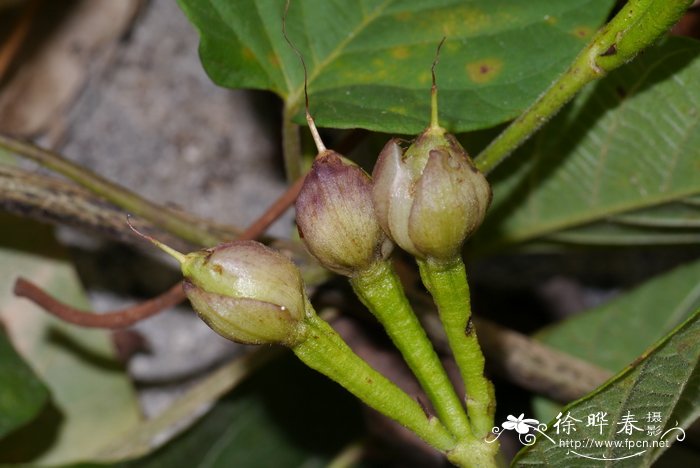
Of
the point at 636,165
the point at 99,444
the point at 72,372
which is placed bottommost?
the point at 99,444

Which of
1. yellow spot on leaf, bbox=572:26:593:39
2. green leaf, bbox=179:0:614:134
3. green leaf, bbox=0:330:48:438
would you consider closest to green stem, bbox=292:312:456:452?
green leaf, bbox=179:0:614:134

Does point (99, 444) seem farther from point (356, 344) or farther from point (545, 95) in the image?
point (545, 95)

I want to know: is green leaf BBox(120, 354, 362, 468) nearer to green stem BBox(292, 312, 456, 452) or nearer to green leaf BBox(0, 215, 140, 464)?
green leaf BBox(0, 215, 140, 464)

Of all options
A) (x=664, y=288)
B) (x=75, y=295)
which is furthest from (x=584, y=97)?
(x=75, y=295)

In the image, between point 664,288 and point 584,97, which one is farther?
point 664,288

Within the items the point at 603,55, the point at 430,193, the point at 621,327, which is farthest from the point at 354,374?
the point at 621,327

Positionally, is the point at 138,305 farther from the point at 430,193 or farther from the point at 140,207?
the point at 430,193
